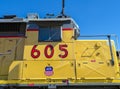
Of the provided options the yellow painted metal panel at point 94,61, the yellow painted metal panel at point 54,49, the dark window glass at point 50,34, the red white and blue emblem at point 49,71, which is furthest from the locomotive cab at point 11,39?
the yellow painted metal panel at point 94,61

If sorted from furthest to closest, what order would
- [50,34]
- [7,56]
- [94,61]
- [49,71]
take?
[7,56]
[50,34]
[94,61]
[49,71]

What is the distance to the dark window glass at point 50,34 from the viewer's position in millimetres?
9602

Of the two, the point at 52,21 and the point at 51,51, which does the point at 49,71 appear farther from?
the point at 52,21

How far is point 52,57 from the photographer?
941 cm

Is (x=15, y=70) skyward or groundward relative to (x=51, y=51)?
groundward

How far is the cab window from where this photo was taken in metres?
9.60

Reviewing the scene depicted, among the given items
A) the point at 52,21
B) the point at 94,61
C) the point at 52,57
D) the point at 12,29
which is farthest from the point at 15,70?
the point at 94,61

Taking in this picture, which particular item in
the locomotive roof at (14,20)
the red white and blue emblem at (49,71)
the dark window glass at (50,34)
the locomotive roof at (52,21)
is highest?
the locomotive roof at (14,20)

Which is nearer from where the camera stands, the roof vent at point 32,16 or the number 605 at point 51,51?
the number 605 at point 51,51

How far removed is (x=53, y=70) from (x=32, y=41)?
4.38 feet

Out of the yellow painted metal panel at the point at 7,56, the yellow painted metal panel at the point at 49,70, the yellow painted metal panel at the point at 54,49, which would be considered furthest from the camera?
the yellow painted metal panel at the point at 7,56

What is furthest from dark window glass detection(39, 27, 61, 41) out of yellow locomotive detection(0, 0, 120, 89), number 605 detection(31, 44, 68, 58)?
number 605 detection(31, 44, 68, 58)

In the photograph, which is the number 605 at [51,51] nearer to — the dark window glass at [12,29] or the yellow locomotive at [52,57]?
the yellow locomotive at [52,57]

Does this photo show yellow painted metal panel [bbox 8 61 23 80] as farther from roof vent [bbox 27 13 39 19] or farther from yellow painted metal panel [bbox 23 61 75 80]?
roof vent [bbox 27 13 39 19]
